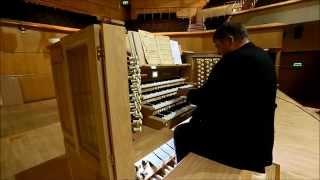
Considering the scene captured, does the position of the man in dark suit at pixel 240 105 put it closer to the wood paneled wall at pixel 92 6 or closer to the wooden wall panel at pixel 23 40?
the wooden wall panel at pixel 23 40

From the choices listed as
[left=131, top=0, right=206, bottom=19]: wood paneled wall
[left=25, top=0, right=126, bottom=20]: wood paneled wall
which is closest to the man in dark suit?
[left=25, top=0, right=126, bottom=20]: wood paneled wall

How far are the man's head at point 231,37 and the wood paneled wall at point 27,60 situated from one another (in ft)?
6.77

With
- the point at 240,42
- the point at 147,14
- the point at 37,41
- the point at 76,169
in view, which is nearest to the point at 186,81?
the point at 240,42

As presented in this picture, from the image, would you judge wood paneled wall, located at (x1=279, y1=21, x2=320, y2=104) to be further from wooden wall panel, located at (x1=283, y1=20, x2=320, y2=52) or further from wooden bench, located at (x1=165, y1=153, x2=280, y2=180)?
wooden bench, located at (x1=165, y1=153, x2=280, y2=180)

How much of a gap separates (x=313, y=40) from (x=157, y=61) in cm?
375

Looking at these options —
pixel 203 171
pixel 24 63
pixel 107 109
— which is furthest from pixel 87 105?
pixel 24 63

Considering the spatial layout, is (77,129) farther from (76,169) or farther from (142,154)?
(142,154)

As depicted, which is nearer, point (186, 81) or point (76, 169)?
point (76, 169)

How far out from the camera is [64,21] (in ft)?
14.1

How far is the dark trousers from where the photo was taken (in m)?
1.21

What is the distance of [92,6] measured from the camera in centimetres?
492

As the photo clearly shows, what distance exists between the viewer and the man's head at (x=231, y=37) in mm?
1159

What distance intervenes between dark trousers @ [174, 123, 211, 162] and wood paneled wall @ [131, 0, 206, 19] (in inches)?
203

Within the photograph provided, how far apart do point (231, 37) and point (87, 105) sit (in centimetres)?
84
